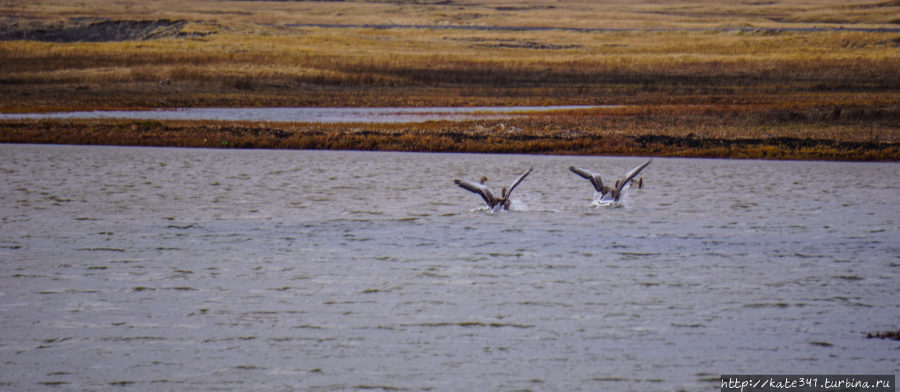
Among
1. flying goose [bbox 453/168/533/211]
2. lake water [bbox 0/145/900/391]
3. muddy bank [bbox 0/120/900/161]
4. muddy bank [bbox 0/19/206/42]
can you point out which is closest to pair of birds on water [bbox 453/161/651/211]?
flying goose [bbox 453/168/533/211]

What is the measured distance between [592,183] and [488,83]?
4177cm

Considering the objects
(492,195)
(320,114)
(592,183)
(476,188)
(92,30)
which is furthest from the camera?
(92,30)

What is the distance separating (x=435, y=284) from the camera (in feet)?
42.7

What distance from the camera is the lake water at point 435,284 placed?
9.50 metres

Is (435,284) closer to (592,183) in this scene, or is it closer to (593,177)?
(593,177)

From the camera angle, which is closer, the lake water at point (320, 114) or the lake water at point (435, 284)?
the lake water at point (435, 284)

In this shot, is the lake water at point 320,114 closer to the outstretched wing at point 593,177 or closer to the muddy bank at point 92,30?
the outstretched wing at point 593,177

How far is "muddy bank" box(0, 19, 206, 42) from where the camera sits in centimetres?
9812

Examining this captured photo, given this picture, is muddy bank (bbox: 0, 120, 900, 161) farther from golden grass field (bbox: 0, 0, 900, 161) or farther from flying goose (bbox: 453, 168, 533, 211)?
flying goose (bbox: 453, 168, 533, 211)

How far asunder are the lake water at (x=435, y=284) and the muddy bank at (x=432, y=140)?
5378 millimetres

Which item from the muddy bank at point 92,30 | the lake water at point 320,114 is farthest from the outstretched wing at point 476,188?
the muddy bank at point 92,30

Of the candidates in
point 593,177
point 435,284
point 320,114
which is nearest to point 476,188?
point 593,177

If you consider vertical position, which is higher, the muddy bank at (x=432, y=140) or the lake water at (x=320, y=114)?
the muddy bank at (x=432, y=140)

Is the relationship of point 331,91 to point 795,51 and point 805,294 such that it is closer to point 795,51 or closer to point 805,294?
point 795,51
